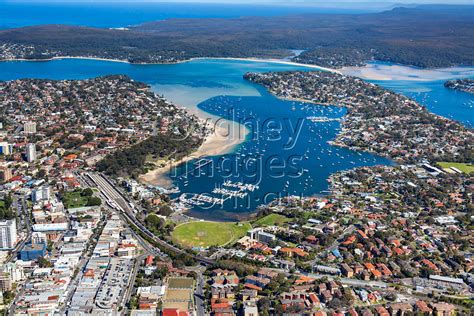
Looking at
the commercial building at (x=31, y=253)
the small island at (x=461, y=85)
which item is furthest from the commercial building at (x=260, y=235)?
the small island at (x=461, y=85)

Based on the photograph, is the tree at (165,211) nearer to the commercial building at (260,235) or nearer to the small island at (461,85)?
the commercial building at (260,235)

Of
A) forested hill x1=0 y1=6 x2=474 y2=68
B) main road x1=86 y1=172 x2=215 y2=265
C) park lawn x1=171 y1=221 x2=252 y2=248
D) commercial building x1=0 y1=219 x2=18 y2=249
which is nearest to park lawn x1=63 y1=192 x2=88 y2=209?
main road x1=86 y1=172 x2=215 y2=265

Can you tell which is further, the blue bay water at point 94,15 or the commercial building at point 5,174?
the blue bay water at point 94,15

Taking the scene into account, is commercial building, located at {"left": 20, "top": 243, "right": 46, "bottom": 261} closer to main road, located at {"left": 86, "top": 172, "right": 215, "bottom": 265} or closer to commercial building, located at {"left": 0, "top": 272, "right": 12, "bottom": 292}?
commercial building, located at {"left": 0, "top": 272, "right": 12, "bottom": 292}

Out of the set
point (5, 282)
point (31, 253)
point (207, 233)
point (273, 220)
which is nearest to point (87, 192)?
point (31, 253)

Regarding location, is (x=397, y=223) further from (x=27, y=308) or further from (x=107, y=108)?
(x=107, y=108)

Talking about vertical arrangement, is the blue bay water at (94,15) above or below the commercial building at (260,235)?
above
